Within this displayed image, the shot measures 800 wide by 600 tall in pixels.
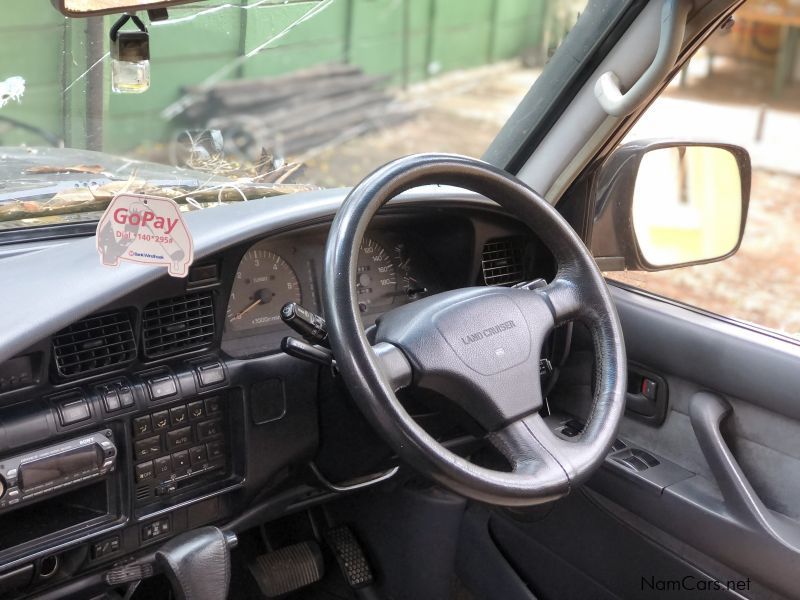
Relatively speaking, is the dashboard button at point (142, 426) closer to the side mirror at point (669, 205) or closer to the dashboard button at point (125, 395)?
the dashboard button at point (125, 395)

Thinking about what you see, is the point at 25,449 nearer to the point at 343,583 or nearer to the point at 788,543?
the point at 343,583

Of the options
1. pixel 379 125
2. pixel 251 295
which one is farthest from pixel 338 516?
pixel 379 125

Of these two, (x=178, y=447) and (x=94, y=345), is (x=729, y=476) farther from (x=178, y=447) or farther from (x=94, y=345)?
(x=94, y=345)

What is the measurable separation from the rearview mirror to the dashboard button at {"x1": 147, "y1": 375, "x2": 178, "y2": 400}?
705 millimetres

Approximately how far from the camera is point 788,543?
1986mm

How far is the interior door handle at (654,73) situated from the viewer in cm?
196

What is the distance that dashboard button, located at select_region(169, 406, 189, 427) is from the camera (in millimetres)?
1894

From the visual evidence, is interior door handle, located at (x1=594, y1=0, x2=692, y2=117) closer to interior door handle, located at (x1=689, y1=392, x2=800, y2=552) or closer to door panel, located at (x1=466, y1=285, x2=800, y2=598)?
door panel, located at (x1=466, y1=285, x2=800, y2=598)

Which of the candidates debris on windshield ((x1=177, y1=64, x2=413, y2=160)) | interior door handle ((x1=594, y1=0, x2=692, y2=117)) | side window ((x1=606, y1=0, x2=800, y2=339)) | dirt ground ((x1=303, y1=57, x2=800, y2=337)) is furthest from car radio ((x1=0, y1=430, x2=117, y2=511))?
debris on windshield ((x1=177, y1=64, x2=413, y2=160))

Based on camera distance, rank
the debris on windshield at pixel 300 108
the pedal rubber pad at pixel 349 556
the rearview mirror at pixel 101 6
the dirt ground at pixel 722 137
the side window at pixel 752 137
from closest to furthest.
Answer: the rearview mirror at pixel 101 6 < the pedal rubber pad at pixel 349 556 < the side window at pixel 752 137 < the dirt ground at pixel 722 137 < the debris on windshield at pixel 300 108

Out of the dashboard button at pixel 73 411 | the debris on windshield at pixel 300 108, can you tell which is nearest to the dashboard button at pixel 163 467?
the dashboard button at pixel 73 411

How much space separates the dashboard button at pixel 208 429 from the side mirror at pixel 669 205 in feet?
3.58

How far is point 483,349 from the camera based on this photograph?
5.84 feet

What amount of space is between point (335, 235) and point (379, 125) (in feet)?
29.1
